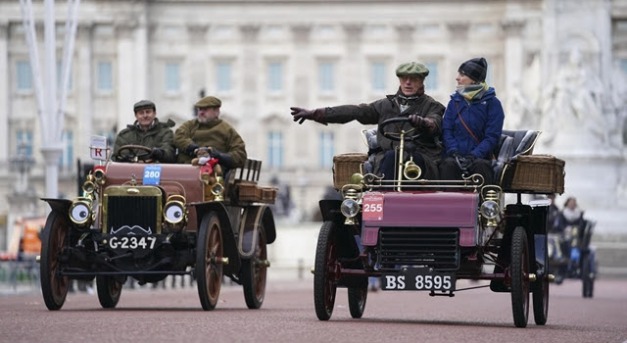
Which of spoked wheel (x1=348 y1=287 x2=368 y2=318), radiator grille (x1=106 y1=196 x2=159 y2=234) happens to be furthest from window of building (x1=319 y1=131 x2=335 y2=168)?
spoked wheel (x1=348 y1=287 x2=368 y2=318)

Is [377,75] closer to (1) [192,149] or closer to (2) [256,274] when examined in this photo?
(2) [256,274]

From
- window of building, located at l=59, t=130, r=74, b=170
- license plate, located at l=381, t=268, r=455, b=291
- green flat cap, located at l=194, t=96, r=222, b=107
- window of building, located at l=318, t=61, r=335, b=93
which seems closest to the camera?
license plate, located at l=381, t=268, r=455, b=291

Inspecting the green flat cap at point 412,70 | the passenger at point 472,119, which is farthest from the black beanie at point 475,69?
the green flat cap at point 412,70

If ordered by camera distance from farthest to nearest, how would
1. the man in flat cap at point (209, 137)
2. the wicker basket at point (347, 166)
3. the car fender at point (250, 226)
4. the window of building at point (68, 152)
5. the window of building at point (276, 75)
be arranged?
the window of building at point (276, 75) < the window of building at point (68, 152) < the car fender at point (250, 226) < the man in flat cap at point (209, 137) < the wicker basket at point (347, 166)

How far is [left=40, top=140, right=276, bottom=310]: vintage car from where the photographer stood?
20.7 metres

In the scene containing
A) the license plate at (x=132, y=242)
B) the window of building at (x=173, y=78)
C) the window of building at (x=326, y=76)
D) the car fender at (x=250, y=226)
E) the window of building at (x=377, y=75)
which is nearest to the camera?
the license plate at (x=132, y=242)

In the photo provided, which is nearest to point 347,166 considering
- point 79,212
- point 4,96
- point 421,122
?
point 421,122

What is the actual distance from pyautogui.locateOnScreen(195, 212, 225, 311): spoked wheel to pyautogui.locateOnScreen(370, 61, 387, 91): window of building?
84.0m

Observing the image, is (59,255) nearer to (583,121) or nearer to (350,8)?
(583,121)

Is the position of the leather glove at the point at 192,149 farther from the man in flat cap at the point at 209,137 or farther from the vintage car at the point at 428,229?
the vintage car at the point at 428,229

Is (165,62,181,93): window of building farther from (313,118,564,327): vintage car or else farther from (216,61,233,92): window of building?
(313,118,564,327): vintage car

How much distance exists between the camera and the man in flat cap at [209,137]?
870 inches

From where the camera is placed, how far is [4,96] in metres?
106

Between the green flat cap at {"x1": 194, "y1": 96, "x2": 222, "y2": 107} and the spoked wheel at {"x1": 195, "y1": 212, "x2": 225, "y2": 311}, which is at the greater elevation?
the green flat cap at {"x1": 194, "y1": 96, "x2": 222, "y2": 107}
